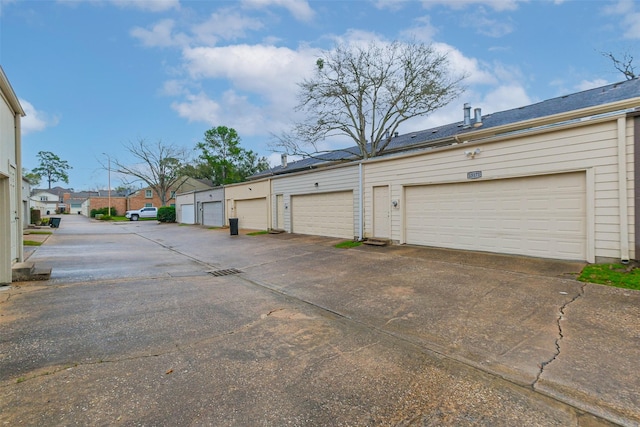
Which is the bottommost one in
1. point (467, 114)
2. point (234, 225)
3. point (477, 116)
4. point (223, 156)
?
point (234, 225)

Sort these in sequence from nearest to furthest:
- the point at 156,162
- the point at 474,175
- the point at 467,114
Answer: the point at 474,175 → the point at 467,114 → the point at 156,162

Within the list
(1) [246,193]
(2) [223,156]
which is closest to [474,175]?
(1) [246,193]

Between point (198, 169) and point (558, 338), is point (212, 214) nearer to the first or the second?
point (198, 169)

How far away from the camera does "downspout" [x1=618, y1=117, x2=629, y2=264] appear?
18.7ft

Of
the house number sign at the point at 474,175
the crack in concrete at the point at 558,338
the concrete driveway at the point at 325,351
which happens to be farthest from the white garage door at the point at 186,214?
the crack in concrete at the point at 558,338

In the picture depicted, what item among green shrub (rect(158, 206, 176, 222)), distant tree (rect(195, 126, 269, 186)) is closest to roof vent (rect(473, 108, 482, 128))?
green shrub (rect(158, 206, 176, 222))

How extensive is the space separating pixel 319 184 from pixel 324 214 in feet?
4.41

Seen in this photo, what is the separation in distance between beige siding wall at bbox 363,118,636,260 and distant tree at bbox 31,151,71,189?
3479 inches

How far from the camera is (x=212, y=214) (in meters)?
22.6

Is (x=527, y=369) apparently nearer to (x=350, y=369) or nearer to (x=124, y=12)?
(x=350, y=369)

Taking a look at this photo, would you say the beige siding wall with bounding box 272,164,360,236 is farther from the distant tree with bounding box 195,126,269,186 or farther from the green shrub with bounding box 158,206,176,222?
the distant tree with bounding box 195,126,269,186

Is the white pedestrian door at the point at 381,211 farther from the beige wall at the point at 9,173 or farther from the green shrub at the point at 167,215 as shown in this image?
the green shrub at the point at 167,215

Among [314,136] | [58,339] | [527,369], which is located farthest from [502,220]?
[314,136]

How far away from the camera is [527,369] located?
8.55ft
